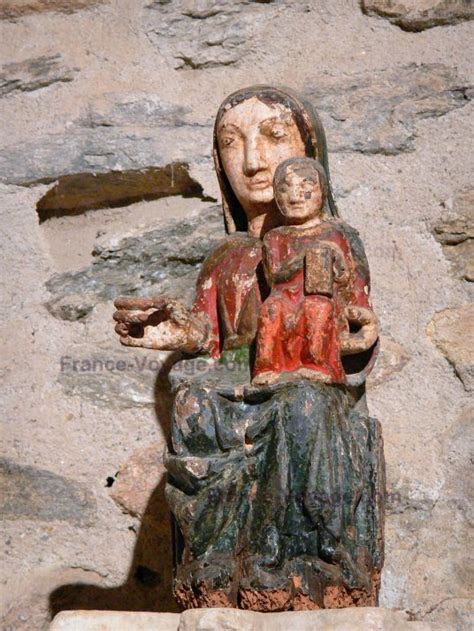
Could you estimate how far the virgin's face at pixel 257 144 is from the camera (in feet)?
6.69

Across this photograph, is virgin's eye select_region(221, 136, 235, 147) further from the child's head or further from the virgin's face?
the child's head

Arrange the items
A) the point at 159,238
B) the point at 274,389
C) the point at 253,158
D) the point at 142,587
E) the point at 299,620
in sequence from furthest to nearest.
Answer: the point at 159,238 → the point at 142,587 → the point at 253,158 → the point at 274,389 → the point at 299,620

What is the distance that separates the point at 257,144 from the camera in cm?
204

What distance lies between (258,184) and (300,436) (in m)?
0.46

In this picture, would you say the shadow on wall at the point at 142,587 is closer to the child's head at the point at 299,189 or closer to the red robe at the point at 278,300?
the red robe at the point at 278,300

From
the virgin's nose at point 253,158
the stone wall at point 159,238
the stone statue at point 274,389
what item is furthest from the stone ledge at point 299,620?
the virgin's nose at point 253,158

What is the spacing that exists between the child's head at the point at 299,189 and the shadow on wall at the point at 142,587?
57cm

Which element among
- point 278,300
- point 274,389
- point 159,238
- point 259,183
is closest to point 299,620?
point 274,389

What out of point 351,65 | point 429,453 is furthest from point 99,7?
point 429,453

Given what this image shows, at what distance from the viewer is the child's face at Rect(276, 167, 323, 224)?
75.3 inches

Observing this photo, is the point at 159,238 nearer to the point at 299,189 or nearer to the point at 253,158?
the point at 253,158

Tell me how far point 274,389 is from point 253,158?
0.39 meters

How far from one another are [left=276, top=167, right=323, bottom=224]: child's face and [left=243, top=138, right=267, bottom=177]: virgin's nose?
116 mm

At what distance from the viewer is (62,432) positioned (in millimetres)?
2287
